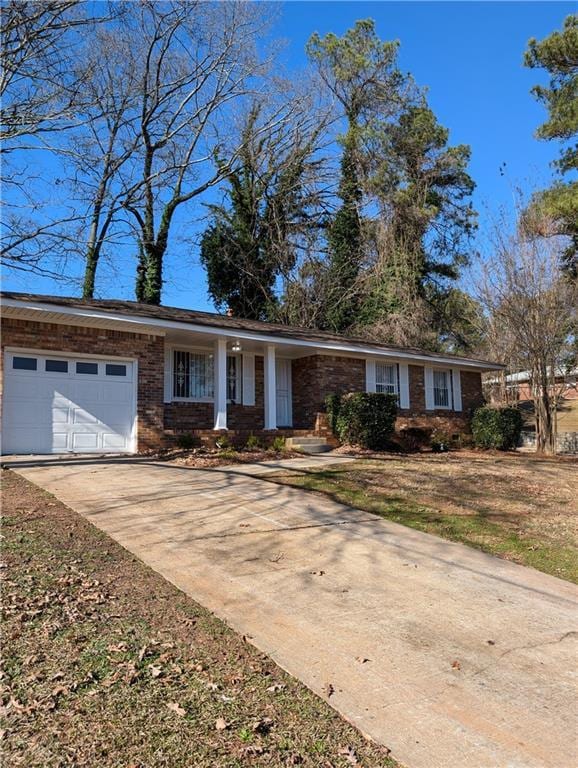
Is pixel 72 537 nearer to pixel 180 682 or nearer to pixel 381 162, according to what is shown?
pixel 180 682

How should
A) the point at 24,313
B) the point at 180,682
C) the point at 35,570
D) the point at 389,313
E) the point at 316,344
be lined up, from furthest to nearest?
the point at 389,313
the point at 316,344
the point at 24,313
the point at 35,570
the point at 180,682

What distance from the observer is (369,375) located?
18.1m

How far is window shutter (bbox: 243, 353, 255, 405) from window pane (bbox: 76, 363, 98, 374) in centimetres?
483

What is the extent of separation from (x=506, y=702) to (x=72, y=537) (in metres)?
4.26

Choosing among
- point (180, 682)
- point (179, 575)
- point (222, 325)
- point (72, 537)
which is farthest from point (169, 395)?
point (180, 682)

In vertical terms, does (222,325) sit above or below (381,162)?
below

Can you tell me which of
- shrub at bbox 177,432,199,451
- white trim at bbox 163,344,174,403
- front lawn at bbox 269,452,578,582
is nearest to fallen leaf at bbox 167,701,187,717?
front lawn at bbox 269,452,578,582

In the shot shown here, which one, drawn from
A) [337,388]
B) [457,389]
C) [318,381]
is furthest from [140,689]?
[457,389]

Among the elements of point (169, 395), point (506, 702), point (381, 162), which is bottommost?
point (506, 702)

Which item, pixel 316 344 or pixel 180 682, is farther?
pixel 316 344

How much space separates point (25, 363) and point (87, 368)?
129 centimetres

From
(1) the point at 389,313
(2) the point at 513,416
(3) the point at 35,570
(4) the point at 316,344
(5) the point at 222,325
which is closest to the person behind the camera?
(3) the point at 35,570

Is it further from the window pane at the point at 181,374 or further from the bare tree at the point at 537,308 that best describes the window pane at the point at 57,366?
the bare tree at the point at 537,308

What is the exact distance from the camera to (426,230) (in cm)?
2973
